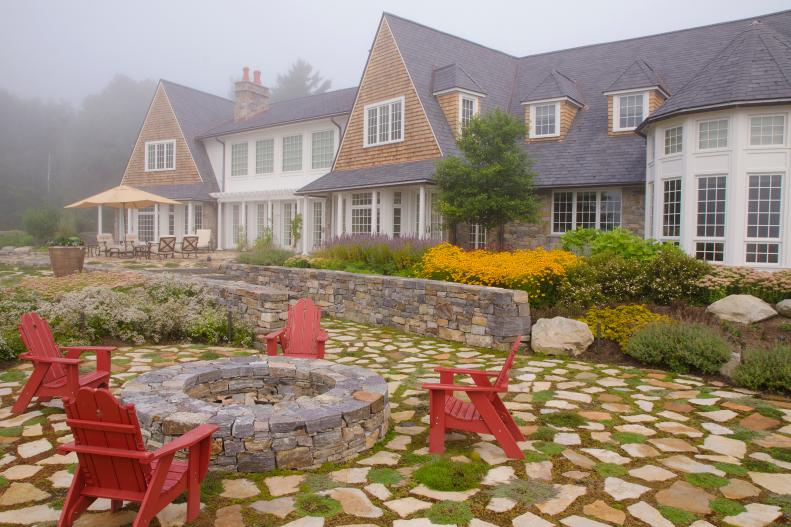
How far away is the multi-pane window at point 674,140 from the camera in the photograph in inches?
518

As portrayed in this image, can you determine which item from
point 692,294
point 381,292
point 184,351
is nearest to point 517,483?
point 184,351

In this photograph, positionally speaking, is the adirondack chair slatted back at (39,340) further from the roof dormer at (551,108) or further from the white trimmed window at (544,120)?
the white trimmed window at (544,120)

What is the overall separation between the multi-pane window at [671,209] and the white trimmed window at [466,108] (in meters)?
6.47

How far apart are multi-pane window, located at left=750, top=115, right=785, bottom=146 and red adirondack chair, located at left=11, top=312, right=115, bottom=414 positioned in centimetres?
1295

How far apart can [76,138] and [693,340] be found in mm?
62308

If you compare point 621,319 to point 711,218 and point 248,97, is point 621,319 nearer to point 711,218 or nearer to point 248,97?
point 711,218

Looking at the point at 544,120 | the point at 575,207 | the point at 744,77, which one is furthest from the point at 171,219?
the point at 744,77

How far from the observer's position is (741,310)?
919 centimetres

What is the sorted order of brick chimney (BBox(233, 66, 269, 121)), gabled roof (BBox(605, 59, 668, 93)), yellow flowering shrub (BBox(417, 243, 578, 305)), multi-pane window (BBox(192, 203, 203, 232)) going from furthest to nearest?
brick chimney (BBox(233, 66, 269, 121))
multi-pane window (BBox(192, 203, 203, 232))
gabled roof (BBox(605, 59, 668, 93))
yellow flowering shrub (BBox(417, 243, 578, 305))

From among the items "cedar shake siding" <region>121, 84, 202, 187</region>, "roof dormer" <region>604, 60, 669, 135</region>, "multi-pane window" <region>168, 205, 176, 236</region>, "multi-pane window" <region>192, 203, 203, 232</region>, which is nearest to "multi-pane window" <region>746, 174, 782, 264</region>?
"roof dormer" <region>604, 60, 669, 135</region>

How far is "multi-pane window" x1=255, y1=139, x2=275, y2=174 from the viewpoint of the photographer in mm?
24438

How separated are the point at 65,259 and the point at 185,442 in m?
12.4

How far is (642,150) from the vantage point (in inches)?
627

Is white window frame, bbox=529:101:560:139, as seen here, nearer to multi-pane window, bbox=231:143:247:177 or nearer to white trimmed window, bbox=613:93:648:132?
white trimmed window, bbox=613:93:648:132
